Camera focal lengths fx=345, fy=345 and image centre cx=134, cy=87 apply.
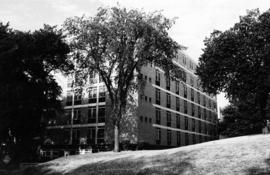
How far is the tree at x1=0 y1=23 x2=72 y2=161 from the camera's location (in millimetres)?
38594

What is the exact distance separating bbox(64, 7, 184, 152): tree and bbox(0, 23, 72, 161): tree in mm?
6487

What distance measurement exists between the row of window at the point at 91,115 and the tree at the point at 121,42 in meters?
16.7

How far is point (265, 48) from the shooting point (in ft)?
117

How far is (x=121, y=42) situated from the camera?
37.3 m

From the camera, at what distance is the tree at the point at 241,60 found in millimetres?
36594

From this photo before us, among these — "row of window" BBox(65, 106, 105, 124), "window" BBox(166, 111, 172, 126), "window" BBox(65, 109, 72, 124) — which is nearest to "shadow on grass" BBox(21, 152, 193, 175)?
"row of window" BBox(65, 106, 105, 124)

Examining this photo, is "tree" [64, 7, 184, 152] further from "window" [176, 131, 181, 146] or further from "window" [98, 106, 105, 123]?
"window" [176, 131, 181, 146]

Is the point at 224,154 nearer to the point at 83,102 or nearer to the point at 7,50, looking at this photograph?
the point at 7,50

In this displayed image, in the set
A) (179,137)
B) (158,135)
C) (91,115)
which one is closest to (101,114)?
(91,115)

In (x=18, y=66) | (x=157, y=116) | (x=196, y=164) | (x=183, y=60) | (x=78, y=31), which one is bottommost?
(x=196, y=164)

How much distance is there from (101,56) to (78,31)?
3692 mm

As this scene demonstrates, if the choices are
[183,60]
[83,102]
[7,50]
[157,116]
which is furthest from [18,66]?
[183,60]

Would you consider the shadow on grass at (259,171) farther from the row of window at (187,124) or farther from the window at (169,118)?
the window at (169,118)

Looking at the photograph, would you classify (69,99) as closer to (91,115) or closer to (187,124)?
(91,115)
